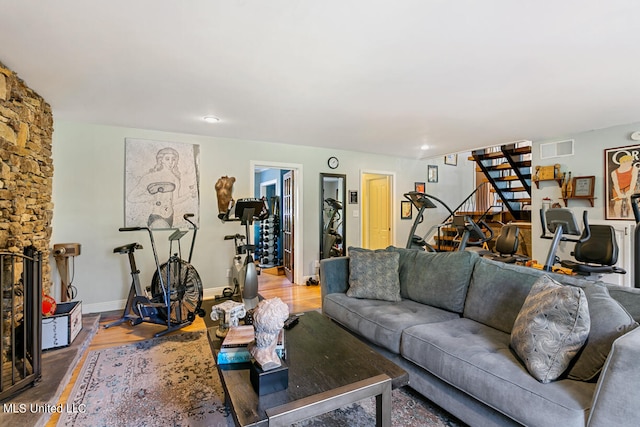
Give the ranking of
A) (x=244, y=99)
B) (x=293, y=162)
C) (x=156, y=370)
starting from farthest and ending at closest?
(x=293, y=162), (x=244, y=99), (x=156, y=370)

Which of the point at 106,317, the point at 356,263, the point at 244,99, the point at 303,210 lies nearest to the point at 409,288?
the point at 356,263

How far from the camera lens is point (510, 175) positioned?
6.29m

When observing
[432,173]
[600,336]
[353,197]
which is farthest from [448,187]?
[600,336]

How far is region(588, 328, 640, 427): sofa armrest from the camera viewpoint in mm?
1137

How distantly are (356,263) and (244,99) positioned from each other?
187 cm

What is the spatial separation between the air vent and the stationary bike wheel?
509 centimetres

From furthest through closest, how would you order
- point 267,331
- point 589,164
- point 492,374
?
1. point 589,164
2. point 492,374
3. point 267,331

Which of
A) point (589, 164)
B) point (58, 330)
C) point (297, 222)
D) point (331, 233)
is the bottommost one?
point (58, 330)

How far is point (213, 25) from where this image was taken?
5.88ft

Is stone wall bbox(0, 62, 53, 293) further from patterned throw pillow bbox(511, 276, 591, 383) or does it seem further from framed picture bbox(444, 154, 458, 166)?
framed picture bbox(444, 154, 458, 166)

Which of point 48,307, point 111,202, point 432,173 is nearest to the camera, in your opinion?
point 48,307

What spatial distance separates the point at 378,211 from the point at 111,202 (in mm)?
4770

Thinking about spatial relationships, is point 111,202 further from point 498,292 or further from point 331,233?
point 498,292

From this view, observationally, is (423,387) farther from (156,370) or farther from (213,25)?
(213,25)
